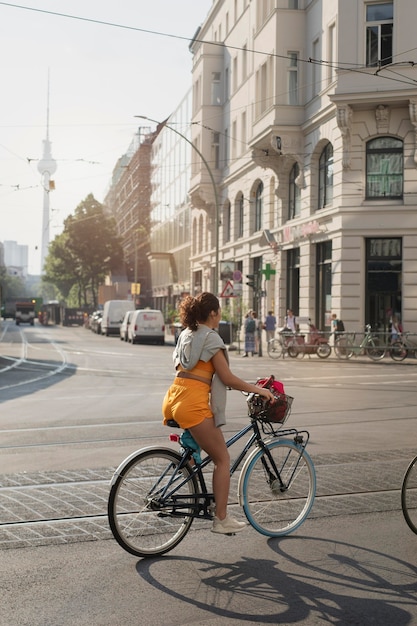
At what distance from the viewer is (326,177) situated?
32.1m

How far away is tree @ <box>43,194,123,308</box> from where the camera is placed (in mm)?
87625

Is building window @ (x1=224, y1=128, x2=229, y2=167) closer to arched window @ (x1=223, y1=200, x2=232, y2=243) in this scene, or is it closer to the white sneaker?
arched window @ (x1=223, y1=200, x2=232, y2=243)

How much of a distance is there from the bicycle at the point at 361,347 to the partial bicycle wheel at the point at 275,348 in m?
2.23

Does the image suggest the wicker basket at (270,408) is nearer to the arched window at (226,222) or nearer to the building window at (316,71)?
the building window at (316,71)

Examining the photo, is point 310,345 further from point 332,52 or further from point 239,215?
point 239,215

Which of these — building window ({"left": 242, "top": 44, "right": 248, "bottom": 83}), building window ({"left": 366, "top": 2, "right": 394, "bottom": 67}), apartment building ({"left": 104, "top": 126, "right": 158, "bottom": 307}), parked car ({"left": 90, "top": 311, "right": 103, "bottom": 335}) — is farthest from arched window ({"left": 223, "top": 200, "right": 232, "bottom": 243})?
apartment building ({"left": 104, "top": 126, "right": 158, "bottom": 307})

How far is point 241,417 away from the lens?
1238 cm

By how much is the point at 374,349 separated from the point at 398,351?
77 cm

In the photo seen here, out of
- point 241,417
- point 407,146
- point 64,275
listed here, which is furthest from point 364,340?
point 64,275

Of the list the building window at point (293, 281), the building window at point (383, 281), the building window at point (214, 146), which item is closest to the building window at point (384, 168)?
the building window at point (383, 281)

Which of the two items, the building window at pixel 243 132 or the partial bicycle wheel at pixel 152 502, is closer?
the partial bicycle wheel at pixel 152 502

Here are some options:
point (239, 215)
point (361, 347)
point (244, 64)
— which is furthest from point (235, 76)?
point (361, 347)

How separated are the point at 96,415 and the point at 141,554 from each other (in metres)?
7.70

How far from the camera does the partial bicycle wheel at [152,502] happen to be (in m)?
5.15
